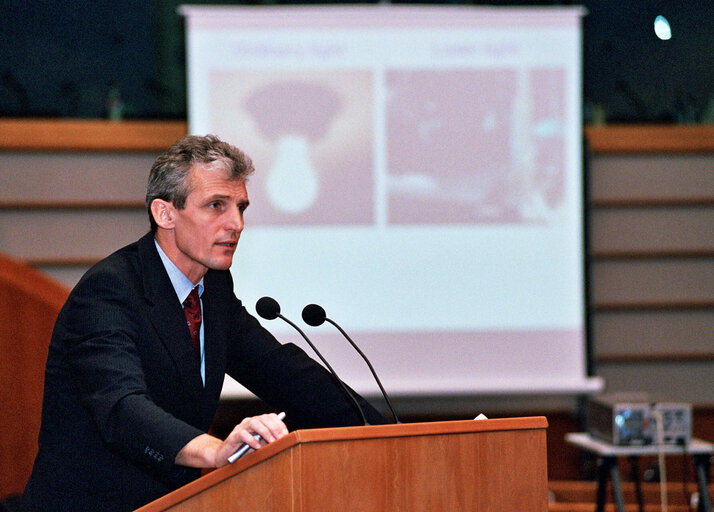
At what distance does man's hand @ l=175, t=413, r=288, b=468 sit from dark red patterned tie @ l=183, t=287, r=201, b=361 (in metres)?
0.46

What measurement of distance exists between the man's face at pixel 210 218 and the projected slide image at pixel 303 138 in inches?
116

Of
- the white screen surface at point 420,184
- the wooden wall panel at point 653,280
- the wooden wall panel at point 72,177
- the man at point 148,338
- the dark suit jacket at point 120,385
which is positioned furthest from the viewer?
the wooden wall panel at point 653,280

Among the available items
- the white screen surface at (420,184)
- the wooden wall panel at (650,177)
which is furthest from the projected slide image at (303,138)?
the wooden wall panel at (650,177)

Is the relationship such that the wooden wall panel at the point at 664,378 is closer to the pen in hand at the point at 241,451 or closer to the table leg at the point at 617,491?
the table leg at the point at 617,491

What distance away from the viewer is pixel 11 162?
504 centimetres

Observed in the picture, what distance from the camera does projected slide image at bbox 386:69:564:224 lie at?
4840mm

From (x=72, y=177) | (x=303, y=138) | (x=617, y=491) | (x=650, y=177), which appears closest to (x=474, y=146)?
(x=303, y=138)

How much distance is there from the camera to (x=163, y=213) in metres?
1.85

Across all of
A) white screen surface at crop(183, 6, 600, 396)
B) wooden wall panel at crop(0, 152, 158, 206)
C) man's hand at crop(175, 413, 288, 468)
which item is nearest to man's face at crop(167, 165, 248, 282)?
man's hand at crop(175, 413, 288, 468)

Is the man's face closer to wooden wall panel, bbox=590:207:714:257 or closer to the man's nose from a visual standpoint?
the man's nose

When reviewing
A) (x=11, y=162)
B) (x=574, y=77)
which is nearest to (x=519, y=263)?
(x=574, y=77)

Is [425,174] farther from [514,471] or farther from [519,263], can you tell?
[514,471]

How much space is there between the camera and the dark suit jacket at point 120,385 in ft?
5.04

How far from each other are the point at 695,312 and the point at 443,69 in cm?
213
